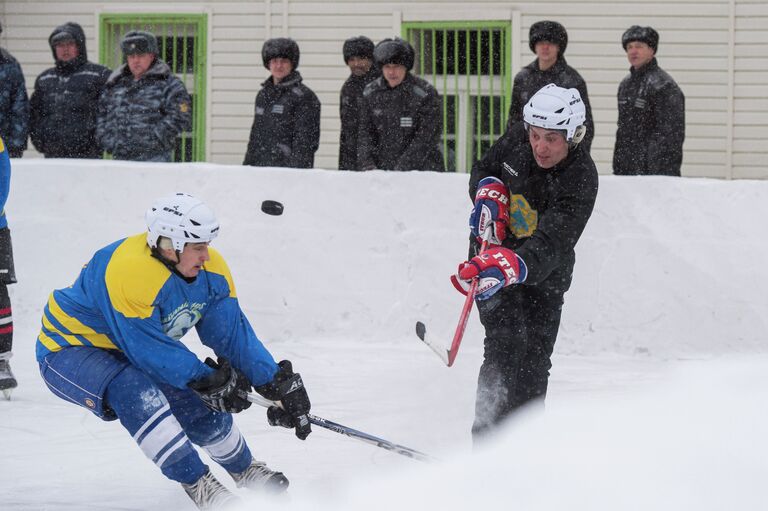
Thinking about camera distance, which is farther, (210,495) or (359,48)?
(359,48)

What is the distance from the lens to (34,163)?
7137mm

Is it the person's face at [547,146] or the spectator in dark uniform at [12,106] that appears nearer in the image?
the person's face at [547,146]

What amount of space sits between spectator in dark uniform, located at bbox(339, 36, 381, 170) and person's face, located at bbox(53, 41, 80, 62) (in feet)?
5.72

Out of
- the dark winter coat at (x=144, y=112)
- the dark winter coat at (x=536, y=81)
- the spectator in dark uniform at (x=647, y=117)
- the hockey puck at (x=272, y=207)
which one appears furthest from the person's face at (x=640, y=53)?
the dark winter coat at (x=144, y=112)

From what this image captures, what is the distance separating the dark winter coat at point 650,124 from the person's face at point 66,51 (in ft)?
11.5

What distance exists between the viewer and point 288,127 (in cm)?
751

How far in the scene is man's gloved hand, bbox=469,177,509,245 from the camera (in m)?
4.44

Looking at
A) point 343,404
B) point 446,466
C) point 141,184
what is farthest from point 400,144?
point 446,466

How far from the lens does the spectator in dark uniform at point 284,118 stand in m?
7.45

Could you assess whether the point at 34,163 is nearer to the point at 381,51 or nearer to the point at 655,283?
the point at 381,51

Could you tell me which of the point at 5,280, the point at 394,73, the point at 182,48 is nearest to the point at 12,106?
the point at 5,280

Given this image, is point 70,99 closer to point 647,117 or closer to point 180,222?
point 647,117

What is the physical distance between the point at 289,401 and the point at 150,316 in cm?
54

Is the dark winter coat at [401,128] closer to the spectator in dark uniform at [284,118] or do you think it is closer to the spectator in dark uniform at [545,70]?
the spectator in dark uniform at [284,118]
